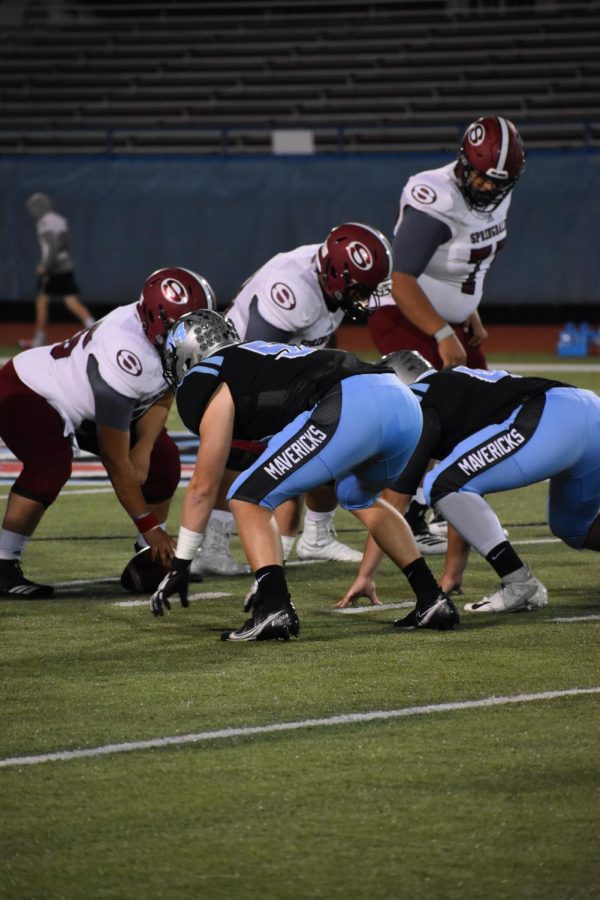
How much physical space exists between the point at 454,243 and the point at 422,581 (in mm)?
2805

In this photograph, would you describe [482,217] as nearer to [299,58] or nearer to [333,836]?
[333,836]

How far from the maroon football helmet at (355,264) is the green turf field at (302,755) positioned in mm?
1221

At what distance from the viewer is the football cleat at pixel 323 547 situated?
23.8 feet

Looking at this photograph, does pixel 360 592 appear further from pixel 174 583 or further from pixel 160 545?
pixel 174 583

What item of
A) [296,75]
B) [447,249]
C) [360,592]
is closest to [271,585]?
[360,592]

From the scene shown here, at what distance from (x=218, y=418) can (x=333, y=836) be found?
211 centimetres

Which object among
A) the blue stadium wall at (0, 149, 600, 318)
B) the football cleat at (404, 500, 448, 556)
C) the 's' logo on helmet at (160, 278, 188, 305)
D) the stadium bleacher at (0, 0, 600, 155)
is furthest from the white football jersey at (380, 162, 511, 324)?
the stadium bleacher at (0, 0, 600, 155)

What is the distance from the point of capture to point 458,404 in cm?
573

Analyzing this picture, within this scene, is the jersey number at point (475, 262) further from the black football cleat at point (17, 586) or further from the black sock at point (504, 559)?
the black football cleat at point (17, 586)

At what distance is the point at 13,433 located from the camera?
249 inches

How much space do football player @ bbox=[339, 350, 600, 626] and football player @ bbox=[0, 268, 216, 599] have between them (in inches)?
36.0

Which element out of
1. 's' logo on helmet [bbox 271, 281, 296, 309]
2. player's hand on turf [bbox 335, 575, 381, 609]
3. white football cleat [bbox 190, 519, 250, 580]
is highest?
's' logo on helmet [bbox 271, 281, 296, 309]

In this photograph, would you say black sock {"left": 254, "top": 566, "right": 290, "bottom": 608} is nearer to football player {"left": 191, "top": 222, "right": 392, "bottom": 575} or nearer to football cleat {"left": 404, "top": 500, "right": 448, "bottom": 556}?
football player {"left": 191, "top": 222, "right": 392, "bottom": 575}

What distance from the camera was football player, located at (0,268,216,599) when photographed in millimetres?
6020
